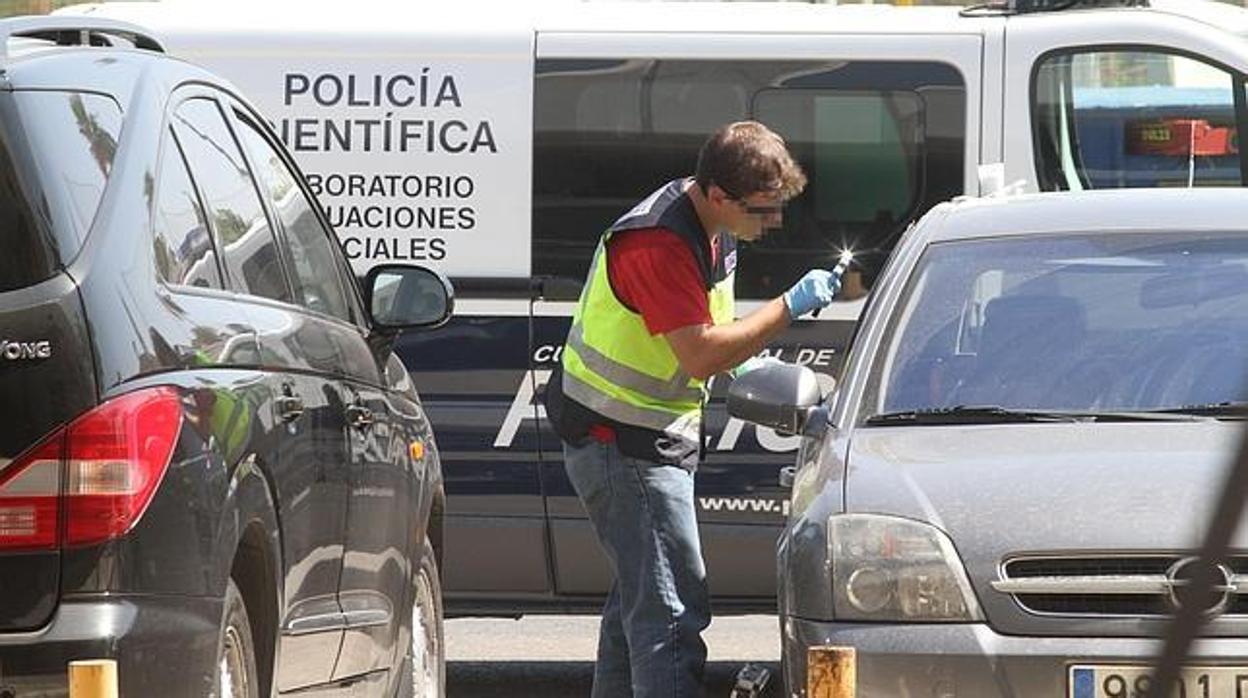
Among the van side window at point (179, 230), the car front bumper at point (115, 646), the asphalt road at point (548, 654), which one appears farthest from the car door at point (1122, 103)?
the car front bumper at point (115, 646)

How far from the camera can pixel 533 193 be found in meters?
8.66

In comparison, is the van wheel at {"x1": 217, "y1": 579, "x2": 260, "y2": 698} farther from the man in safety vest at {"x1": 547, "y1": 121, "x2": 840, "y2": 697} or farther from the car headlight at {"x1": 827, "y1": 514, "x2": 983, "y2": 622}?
the man in safety vest at {"x1": 547, "y1": 121, "x2": 840, "y2": 697}

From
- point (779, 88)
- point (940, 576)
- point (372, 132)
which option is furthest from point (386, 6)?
point (940, 576)

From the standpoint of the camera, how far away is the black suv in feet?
12.9

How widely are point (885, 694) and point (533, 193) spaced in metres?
4.08

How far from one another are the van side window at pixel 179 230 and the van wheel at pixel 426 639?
1714 mm

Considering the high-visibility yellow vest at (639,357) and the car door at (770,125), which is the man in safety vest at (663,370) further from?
the car door at (770,125)

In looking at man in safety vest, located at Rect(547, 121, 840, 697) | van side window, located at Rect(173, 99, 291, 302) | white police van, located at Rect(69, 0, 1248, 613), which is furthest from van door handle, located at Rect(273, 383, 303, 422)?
white police van, located at Rect(69, 0, 1248, 613)

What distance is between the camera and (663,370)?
6633mm

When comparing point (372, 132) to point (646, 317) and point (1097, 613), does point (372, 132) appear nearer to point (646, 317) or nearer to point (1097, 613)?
point (646, 317)

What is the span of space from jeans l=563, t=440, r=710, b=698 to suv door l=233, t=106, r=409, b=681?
0.64 meters

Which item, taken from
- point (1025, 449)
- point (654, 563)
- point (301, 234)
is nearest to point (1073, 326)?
point (1025, 449)

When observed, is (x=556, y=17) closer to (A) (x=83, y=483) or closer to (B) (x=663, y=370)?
(B) (x=663, y=370)

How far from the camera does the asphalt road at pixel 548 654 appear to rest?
31.2 feet
